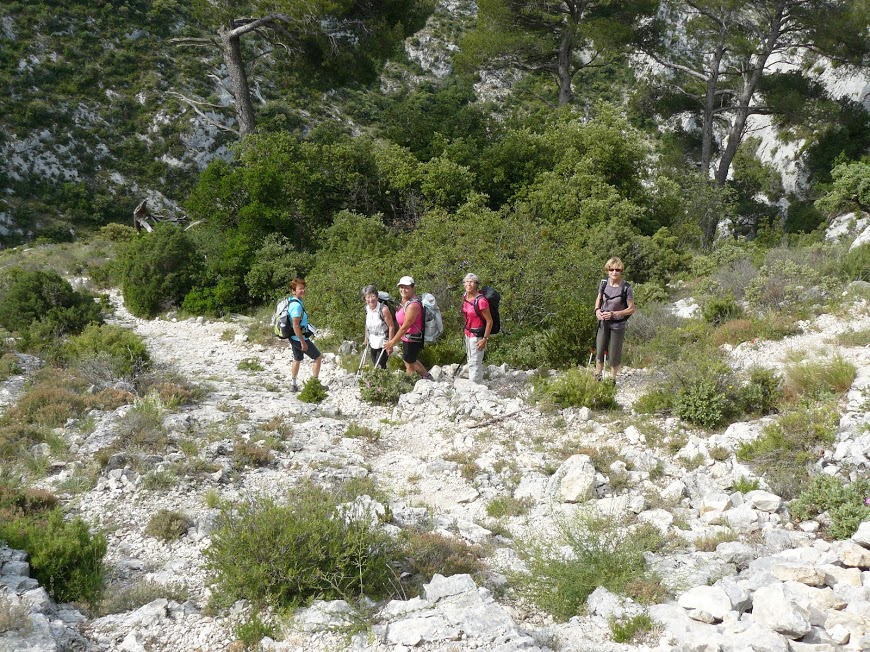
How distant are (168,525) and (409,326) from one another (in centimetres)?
415

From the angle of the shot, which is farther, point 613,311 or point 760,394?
point 613,311

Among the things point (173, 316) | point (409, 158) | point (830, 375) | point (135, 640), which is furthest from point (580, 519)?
point (409, 158)

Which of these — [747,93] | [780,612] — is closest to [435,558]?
[780,612]

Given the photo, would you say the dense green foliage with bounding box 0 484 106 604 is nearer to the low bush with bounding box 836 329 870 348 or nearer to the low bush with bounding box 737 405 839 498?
the low bush with bounding box 737 405 839 498

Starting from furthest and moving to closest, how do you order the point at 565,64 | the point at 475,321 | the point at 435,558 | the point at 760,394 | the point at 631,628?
the point at 565,64, the point at 475,321, the point at 760,394, the point at 435,558, the point at 631,628

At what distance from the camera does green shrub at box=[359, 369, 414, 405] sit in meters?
8.45

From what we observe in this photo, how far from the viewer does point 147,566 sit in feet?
14.4

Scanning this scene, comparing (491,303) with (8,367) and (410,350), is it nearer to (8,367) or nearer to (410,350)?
(410,350)

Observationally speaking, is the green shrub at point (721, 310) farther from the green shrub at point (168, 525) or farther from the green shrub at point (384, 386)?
the green shrub at point (168, 525)

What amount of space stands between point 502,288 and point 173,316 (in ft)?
28.7

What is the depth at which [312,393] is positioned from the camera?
855 centimetres

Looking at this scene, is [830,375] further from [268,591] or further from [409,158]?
[409,158]

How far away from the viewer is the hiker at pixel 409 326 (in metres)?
8.05

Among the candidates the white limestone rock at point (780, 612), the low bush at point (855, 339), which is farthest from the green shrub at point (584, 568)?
the low bush at point (855, 339)
